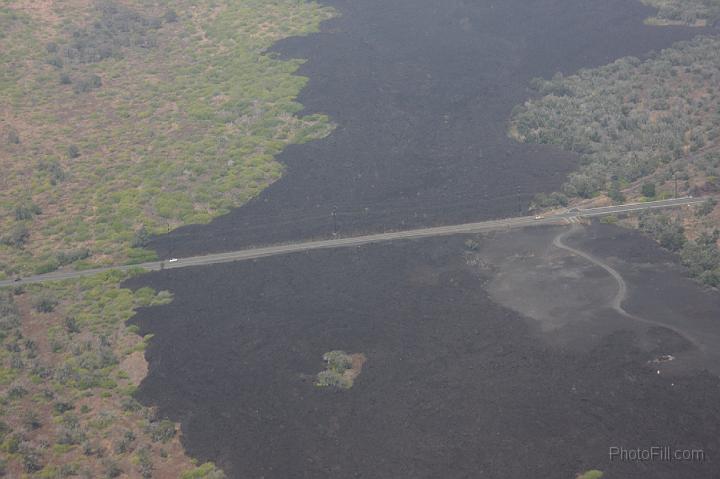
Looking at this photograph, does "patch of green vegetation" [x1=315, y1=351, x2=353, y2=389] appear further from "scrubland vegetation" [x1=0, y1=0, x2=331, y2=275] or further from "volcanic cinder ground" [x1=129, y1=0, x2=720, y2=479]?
"scrubland vegetation" [x1=0, y1=0, x2=331, y2=275]

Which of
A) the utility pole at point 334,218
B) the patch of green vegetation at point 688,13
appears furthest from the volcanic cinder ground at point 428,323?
the patch of green vegetation at point 688,13

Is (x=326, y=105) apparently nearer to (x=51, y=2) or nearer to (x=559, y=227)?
(x=559, y=227)

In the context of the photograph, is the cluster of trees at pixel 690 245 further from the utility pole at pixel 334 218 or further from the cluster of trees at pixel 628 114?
the utility pole at pixel 334 218

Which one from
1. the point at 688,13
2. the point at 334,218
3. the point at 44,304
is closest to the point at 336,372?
the point at 334,218

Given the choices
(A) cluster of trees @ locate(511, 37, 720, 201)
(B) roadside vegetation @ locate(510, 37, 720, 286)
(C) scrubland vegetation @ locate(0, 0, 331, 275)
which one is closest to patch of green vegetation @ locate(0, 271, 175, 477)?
(C) scrubland vegetation @ locate(0, 0, 331, 275)

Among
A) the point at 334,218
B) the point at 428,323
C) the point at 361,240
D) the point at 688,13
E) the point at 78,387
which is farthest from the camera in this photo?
the point at 688,13

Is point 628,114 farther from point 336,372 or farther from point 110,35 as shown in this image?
point 110,35
